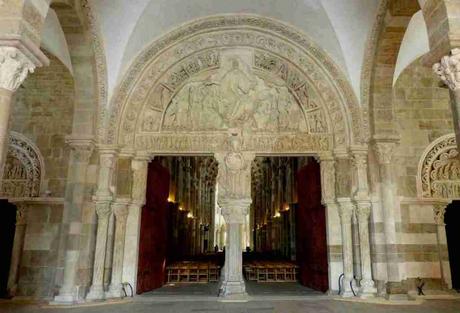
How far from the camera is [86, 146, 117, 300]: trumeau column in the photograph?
6.38 meters

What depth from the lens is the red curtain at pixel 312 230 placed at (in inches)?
292

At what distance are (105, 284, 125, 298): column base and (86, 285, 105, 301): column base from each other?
15 cm

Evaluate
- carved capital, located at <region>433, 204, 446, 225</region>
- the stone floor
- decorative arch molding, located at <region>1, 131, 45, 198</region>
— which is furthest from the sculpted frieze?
the stone floor

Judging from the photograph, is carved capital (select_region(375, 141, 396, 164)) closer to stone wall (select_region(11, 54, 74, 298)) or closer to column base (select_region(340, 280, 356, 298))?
column base (select_region(340, 280, 356, 298))

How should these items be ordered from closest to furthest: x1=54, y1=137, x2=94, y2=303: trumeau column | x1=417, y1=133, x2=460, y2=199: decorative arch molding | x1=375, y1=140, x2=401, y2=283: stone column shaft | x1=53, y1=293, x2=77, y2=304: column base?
x1=53, y1=293, x2=77, y2=304: column base, x1=54, y1=137, x2=94, y2=303: trumeau column, x1=375, y1=140, x2=401, y2=283: stone column shaft, x1=417, y1=133, x2=460, y2=199: decorative arch molding

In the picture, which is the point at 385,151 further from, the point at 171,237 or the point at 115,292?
the point at 171,237

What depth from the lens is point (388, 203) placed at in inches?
260

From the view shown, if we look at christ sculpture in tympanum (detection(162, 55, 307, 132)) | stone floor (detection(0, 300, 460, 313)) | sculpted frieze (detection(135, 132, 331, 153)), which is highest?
christ sculpture in tympanum (detection(162, 55, 307, 132))

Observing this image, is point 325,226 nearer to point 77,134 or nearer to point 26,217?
point 77,134

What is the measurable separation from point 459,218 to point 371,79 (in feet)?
16.8

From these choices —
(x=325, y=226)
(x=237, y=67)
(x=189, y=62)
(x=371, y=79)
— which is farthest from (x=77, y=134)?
(x=371, y=79)

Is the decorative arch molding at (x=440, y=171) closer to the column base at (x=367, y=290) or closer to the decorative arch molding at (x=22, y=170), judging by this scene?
the column base at (x=367, y=290)

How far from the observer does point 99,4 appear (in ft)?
21.4

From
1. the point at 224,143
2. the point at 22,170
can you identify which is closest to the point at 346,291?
the point at 224,143
